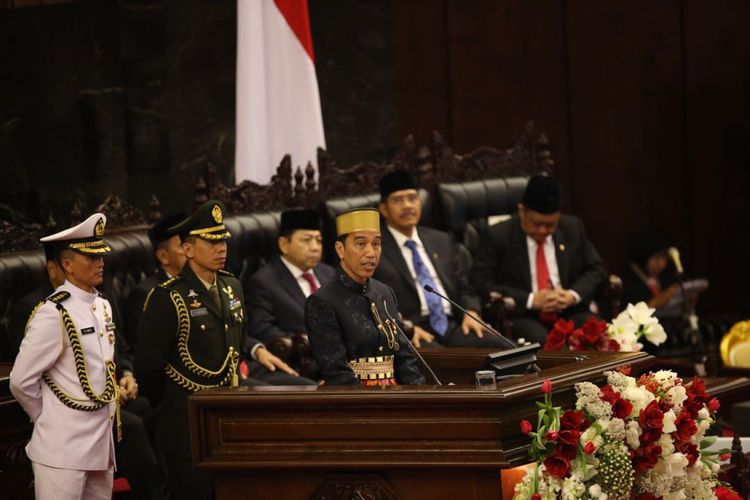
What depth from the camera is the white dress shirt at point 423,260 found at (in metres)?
6.81

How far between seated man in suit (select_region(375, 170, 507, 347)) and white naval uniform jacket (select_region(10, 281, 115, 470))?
8.25 feet

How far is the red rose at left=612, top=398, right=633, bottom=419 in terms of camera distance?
3643mm

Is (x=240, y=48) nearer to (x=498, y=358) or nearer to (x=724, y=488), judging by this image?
(x=498, y=358)

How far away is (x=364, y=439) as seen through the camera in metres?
3.91

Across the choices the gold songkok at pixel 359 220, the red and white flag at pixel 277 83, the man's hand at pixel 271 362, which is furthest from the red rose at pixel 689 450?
the red and white flag at pixel 277 83

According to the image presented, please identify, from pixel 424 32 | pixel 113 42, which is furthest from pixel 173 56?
pixel 424 32

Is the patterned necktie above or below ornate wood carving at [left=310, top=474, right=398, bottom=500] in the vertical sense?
above

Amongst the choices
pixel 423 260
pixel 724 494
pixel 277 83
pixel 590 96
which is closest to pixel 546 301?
pixel 423 260

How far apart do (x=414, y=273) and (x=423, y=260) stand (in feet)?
0.36

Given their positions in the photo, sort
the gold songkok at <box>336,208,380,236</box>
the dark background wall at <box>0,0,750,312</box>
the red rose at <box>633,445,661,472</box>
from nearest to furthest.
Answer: the red rose at <box>633,445,661,472</box> < the gold songkok at <box>336,208,380,236</box> < the dark background wall at <box>0,0,750,312</box>

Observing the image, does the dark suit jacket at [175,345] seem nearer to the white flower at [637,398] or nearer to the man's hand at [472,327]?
the white flower at [637,398]

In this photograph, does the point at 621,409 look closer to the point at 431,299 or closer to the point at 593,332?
the point at 593,332

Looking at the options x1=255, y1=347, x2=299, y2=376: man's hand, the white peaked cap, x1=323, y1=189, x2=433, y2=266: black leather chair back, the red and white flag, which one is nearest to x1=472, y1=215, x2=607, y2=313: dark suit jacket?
x1=323, y1=189, x2=433, y2=266: black leather chair back

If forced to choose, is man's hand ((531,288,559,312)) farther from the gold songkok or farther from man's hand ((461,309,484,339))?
the gold songkok
